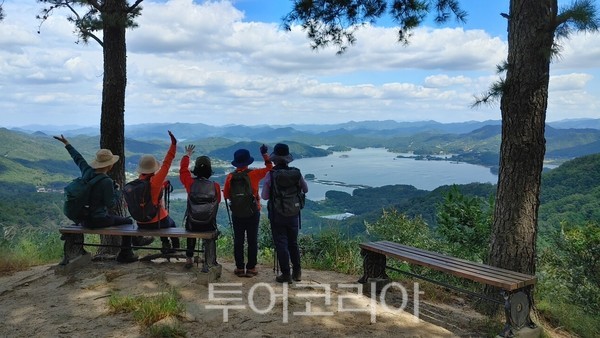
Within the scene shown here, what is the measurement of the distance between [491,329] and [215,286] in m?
2.75

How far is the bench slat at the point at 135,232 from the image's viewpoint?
4895mm

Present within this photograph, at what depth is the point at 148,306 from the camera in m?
3.74

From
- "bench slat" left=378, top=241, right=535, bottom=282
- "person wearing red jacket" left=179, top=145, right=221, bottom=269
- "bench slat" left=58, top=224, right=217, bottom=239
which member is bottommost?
"bench slat" left=378, top=241, right=535, bottom=282

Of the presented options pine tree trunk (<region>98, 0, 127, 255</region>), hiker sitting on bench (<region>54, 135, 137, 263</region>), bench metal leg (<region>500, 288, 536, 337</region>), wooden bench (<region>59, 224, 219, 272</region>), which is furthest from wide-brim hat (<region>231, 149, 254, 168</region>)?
bench metal leg (<region>500, 288, 536, 337</region>)

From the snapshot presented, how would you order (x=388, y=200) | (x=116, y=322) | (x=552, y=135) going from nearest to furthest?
(x=116, y=322) < (x=388, y=200) < (x=552, y=135)

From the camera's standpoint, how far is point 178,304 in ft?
13.1

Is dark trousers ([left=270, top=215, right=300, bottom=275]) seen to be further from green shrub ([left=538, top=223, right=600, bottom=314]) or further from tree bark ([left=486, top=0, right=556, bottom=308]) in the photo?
green shrub ([left=538, top=223, right=600, bottom=314])

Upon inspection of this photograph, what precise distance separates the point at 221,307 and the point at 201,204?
127 cm

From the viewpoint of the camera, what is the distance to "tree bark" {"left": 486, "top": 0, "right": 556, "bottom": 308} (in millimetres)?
4504

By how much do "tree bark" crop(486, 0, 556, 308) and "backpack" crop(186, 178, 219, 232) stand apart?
3.16m

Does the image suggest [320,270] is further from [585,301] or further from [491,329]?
[585,301]

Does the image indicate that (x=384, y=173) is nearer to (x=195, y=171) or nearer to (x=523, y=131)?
(x=523, y=131)

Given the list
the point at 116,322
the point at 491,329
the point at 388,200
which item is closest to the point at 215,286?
the point at 116,322

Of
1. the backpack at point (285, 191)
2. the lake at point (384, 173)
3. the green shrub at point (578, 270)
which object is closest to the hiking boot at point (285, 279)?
the backpack at point (285, 191)
